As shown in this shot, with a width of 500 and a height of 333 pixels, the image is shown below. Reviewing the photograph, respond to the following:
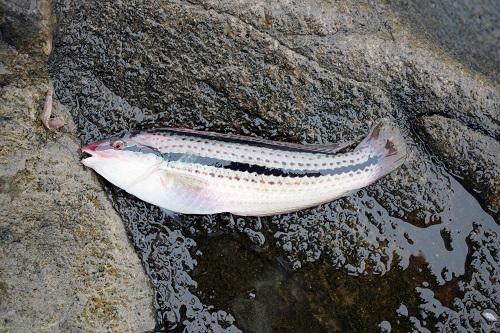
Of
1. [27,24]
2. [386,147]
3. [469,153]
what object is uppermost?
[469,153]

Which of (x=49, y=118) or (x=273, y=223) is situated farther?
(x=273, y=223)

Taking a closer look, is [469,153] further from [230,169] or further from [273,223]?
[230,169]

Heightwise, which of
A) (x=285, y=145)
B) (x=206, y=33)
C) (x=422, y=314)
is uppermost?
(x=206, y=33)

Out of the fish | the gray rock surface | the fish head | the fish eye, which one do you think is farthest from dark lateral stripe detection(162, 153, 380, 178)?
the gray rock surface

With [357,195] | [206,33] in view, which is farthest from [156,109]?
[357,195]

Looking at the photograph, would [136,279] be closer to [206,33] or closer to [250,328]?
[250,328]

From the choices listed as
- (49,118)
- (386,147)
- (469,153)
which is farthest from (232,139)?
(469,153)

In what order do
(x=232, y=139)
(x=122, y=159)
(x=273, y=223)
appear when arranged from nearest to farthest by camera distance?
(x=122, y=159) < (x=232, y=139) < (x=273, y=223)
